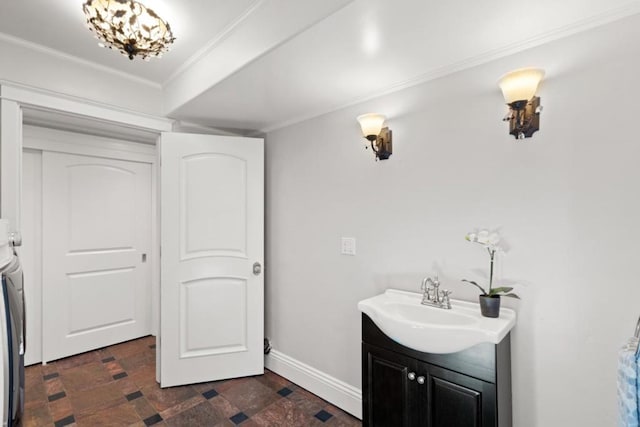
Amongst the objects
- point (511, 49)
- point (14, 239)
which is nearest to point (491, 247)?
point (511, 49)

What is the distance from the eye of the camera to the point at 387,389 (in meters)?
1.55

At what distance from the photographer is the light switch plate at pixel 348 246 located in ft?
6.89

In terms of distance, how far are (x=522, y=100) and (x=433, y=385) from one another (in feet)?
4.33

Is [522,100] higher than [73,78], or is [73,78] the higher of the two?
Answer: [73,78]

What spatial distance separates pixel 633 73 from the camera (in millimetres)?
1192

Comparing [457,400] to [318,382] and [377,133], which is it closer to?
[318,382]

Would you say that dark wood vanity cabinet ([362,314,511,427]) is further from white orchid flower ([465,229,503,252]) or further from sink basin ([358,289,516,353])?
white orchid flower ([465,229,503,252])

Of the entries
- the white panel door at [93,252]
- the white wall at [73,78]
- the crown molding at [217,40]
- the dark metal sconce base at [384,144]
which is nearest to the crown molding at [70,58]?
the white wall at [73,78]

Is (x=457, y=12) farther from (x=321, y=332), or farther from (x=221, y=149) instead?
(x=321, y=332)

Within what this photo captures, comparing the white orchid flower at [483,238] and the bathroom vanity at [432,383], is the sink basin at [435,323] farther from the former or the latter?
the white orchid flower at [483,238]

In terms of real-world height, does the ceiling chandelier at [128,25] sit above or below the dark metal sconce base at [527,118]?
above

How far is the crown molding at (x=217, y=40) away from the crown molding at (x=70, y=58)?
8.5 inches

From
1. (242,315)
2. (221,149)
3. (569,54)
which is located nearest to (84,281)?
(242,315)

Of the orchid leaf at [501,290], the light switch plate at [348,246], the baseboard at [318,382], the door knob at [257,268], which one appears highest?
the light switch plate at [348,246]
